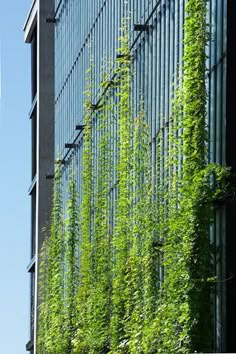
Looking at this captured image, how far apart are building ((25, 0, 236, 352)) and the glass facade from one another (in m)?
0.01

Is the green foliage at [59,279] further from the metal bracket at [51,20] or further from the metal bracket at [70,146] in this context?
the metal bracket at [51,20]

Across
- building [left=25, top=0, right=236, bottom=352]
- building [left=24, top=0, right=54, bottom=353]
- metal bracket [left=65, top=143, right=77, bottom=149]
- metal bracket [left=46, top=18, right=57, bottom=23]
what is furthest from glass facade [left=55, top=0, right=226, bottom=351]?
building [left=24, top=0, right=54, bottom=353]

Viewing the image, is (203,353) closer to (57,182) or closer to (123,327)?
(123,327)

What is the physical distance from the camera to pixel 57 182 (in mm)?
38125

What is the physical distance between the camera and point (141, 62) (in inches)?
1028

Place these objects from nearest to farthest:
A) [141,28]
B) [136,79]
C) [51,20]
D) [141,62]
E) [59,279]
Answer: [141,28] < [141,62] < [136,79] < [59,279] < [51,20]

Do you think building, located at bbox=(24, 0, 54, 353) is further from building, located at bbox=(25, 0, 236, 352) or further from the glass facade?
the glass facade

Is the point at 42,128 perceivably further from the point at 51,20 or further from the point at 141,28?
the point at 141,28

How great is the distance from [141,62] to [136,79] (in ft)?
1.74

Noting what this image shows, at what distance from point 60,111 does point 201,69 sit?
21658 millimetres

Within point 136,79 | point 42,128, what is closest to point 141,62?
point 136,79

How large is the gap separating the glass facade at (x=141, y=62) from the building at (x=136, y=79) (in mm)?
14

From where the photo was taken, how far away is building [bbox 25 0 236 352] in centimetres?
1898

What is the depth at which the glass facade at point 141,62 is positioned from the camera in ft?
63.2
